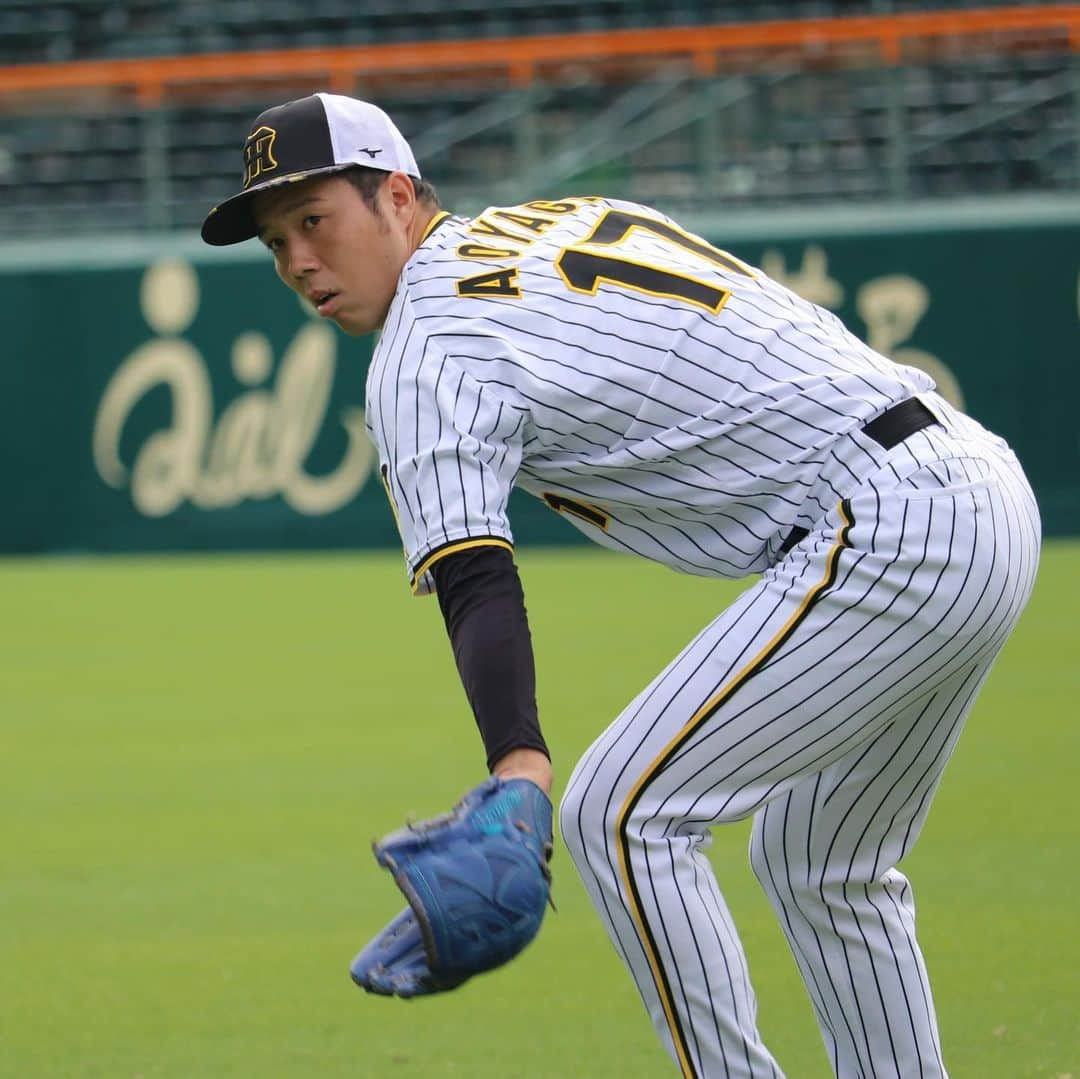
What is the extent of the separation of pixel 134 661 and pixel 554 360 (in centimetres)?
700

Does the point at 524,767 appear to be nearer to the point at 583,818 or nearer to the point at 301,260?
the point at 583,818

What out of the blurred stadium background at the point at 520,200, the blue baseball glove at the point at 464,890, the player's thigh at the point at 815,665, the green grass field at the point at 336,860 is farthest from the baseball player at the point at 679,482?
the blurred stadium background at the point at 520,200

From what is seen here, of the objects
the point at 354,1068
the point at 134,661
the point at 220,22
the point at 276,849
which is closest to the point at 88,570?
the point at 134,661

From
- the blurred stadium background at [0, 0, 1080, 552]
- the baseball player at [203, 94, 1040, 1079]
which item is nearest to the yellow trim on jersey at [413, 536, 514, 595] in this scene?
the baseball player at [203, 94, 1040, 1079]

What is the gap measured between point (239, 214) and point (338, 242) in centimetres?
20

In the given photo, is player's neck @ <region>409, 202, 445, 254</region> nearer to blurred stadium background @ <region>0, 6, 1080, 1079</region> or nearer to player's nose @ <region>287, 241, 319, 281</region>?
player's nose @ <region>287, 241, 319, 281</region>

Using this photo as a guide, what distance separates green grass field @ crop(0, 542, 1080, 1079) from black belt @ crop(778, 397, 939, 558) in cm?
145

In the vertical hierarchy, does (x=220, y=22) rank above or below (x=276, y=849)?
above

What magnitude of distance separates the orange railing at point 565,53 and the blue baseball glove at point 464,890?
40.3 feet

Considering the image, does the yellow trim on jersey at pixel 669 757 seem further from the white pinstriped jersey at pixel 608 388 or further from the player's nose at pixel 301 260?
the player's nose at pixel 301 260

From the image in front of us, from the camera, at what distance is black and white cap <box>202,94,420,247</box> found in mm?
2922

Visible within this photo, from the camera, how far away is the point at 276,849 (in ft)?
18.8

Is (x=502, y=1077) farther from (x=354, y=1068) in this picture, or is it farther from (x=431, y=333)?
(x=431, y=333)

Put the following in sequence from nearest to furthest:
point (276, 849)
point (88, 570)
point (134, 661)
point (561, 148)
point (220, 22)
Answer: point (276, 849) → point (134, 661) → point (88, 570) → point (561, 148) → point (220, 22)
